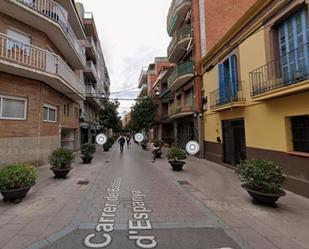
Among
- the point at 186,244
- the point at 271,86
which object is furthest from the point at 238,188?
the point at 186,244

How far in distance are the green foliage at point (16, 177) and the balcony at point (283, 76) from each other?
8.05m

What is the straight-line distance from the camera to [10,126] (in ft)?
33.9

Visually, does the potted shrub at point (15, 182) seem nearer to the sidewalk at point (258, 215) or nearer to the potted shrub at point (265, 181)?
the sidewalk at point (258, 215)

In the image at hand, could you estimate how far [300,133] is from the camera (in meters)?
7.25

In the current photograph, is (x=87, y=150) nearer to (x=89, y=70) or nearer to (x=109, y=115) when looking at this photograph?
(x=89, y=70)

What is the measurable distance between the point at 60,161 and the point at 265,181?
7.70 m

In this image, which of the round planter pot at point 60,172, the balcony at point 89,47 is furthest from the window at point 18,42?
the balcony at point 89,47

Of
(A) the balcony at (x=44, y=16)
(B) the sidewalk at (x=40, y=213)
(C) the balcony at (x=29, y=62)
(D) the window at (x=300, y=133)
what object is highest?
(A) the balcony at (x=44, y=16)

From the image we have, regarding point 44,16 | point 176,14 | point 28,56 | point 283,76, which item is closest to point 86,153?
point 28,56

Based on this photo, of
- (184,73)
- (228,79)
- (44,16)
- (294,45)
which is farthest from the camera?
(184,73)

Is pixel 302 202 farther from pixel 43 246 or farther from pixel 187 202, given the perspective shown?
pixel 43 246

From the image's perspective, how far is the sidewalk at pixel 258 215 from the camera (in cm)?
401

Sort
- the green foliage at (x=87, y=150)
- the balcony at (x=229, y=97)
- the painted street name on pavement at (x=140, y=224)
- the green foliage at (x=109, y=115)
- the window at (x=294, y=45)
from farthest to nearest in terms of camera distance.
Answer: the green foliage at (x=109, y=115) < the green foliage at (x=87, y=150) < the balcony at (x=229, y=97) < the window at (x=294, y=45) < the painted street name on pavement at (x=140, y=224)

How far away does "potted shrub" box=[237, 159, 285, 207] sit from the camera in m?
5.65
